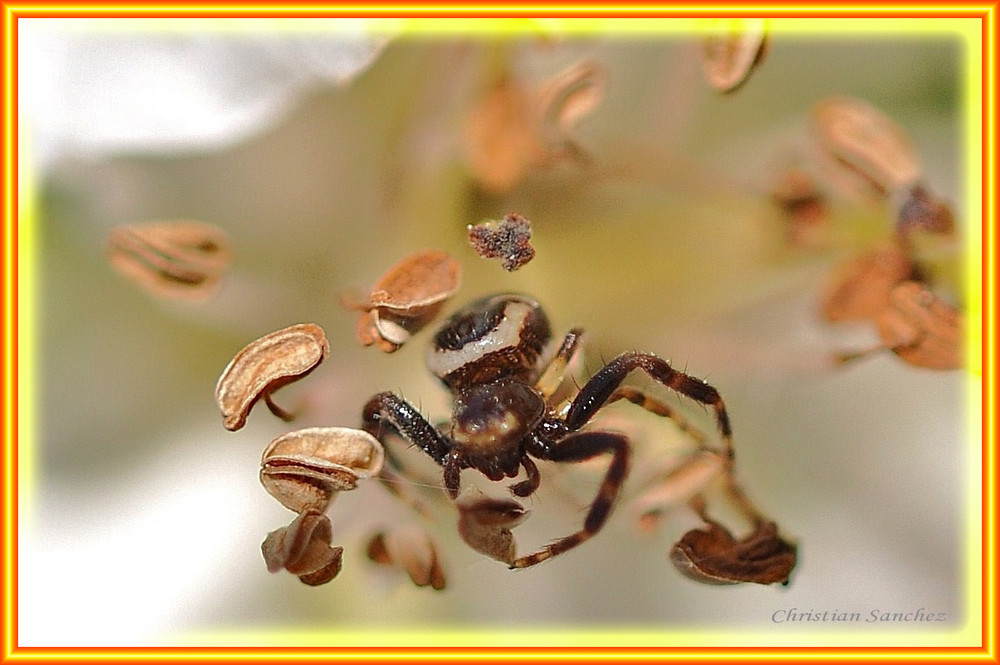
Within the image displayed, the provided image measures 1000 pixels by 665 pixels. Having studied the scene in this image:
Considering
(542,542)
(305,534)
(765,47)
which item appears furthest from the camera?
(765,47)

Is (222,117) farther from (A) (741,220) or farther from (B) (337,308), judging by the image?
(A) (741,220)

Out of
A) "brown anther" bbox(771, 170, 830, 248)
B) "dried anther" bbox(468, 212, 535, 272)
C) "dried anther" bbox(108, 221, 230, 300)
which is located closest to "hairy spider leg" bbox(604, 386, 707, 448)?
"dried anther" bbox(468, 212, 535, 272)

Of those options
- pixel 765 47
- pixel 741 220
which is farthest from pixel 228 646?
pixel 765 47

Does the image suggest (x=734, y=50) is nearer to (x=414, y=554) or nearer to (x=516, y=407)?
(x=516, y=407)

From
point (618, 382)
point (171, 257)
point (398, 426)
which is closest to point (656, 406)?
point (618, 382)

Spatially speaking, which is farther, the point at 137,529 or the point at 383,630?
the point at 137,529

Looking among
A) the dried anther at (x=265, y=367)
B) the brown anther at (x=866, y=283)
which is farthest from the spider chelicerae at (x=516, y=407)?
the brown anther at (x=866, y=283)
